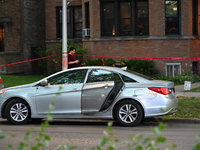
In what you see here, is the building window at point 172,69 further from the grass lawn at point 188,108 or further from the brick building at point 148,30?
the grass lawn at point 188,108

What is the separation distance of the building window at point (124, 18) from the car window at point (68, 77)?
1223 centimetres

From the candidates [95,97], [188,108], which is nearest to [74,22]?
[188,108]

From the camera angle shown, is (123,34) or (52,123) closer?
(52,123)

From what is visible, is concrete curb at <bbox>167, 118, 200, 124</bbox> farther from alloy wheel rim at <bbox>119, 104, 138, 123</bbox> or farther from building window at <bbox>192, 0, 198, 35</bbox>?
building window at <bbox>192, 0, 198, 35</bbox>

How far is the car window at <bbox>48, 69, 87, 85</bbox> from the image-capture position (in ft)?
37.1

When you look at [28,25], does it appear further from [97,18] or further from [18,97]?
[18,97]

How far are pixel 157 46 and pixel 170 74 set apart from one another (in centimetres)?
151

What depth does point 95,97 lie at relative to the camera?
1091cm

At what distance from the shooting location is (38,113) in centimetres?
1131

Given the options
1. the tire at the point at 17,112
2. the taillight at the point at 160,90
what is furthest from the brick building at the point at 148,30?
the tire at the point at 17,112

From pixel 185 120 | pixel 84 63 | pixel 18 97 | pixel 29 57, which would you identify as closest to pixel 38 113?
pixel 18 97

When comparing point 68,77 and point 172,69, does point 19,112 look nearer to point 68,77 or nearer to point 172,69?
point 68,77

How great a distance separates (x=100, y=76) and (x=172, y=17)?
12.8 meters

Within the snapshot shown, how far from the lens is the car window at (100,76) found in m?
11.2
